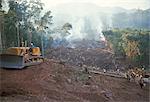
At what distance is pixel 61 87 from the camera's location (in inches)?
328

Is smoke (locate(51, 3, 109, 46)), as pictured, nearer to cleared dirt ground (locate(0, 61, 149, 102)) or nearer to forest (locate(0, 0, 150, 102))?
forest (locate(0, 0, 150, 102))

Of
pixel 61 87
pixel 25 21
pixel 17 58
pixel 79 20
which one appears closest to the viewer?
pixel 61 87

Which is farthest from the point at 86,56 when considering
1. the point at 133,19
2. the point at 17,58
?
the point at 17,58

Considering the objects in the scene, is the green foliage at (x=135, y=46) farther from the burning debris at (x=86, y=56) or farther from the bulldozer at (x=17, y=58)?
the bulldozer at (x=17, y=58)

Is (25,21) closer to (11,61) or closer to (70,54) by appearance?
(70,54)

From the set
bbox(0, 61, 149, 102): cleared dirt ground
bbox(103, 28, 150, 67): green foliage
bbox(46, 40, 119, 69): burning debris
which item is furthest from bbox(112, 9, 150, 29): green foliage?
bbox(0, 61, 149, 102): cleared dirt ground

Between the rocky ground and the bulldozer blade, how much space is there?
0.70 feet

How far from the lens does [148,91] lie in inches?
403

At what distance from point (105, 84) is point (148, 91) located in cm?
158

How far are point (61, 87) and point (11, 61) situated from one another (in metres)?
1.90

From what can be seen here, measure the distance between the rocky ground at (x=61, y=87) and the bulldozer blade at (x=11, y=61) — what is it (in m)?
0.21

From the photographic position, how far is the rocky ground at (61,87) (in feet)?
23.6

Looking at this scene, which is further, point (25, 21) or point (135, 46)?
point (25, 21)

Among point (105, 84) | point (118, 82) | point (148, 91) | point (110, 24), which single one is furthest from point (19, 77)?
point (110, 24)
